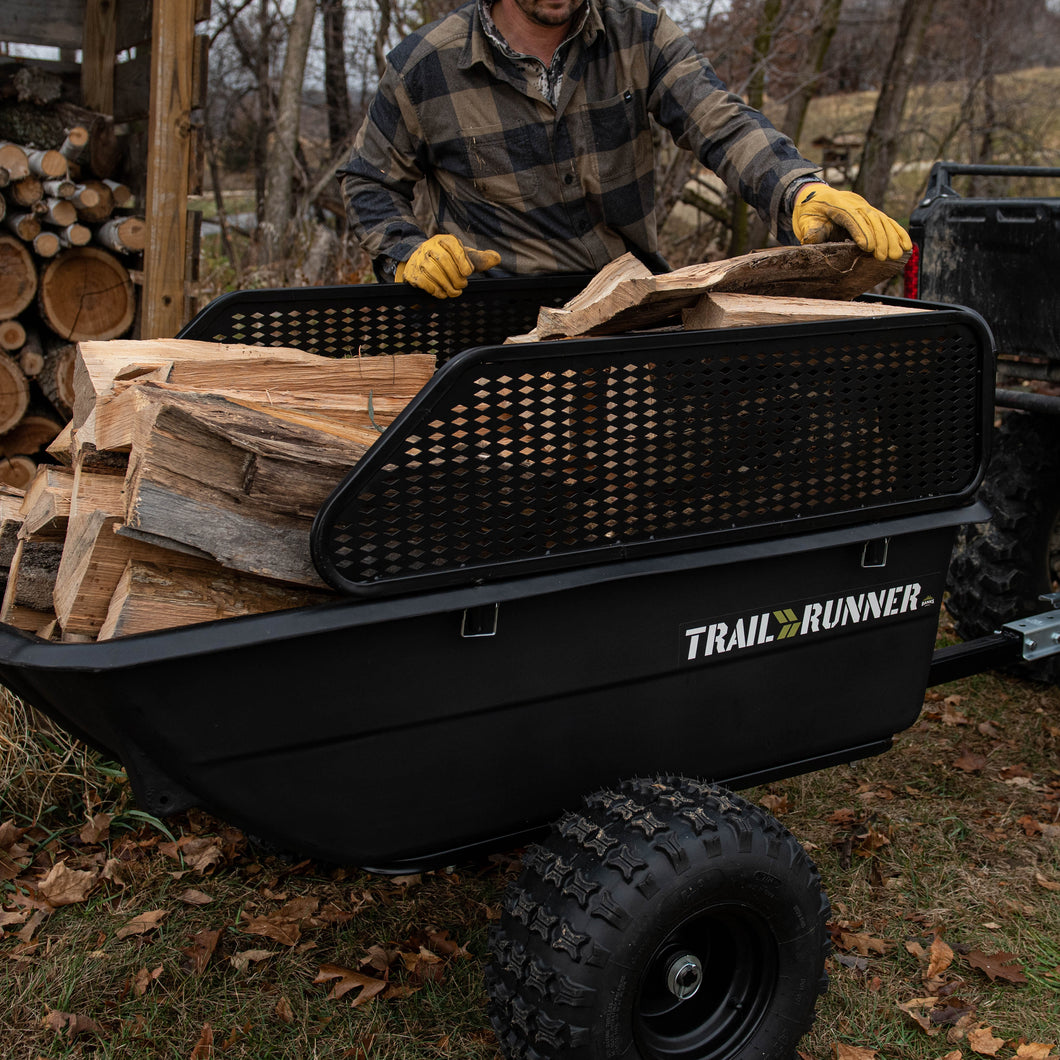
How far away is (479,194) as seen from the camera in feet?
10.0


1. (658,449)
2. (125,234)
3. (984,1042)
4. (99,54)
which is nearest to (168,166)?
(125,234)

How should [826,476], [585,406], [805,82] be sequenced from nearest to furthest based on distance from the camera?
1. [585,406]
2. [826,476]
3. [805,82]

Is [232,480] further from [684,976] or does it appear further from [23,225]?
[23,225]

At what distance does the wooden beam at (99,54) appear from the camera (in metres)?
4.87

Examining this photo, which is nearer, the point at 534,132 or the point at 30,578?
the point at 30,578

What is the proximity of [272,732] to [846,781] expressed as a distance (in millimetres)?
2169

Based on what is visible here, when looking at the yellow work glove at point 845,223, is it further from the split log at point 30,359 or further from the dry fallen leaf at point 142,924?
the split log at point 30,359

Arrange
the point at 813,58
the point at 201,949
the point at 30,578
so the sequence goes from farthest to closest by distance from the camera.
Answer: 1. the point at 813,58
2. the point at 201,949
3. the point at 30,578

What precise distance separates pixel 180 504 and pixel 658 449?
789 mm

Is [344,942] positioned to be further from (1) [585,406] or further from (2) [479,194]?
(2) [479,194]

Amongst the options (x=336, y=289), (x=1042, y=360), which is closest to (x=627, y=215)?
(x=336, y=289)

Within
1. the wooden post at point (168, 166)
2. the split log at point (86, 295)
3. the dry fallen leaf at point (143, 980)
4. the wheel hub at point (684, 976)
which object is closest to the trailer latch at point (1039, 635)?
the wheel hub at point (684, 976)

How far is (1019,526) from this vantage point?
145 inches

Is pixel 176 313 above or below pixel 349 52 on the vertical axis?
below
